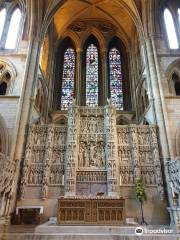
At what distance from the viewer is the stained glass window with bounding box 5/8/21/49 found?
16406 millimetres

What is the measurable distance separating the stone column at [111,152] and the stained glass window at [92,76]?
622 centimetres

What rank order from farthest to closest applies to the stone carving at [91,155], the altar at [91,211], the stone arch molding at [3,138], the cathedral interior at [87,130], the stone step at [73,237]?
the stone carving at [91,155] → the stone arch molding at [3,138] → the cathedral interior at [87,130] → the altar at [91,211] → the stone step at [73,237]

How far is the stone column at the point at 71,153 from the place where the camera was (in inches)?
458

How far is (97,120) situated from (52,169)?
14.1ft

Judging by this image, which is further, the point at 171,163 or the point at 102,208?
the point at 171,163

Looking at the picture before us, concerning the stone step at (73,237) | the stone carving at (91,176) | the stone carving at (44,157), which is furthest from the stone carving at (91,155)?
the stone step at (73,237)

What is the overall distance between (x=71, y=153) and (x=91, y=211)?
3.85 meters

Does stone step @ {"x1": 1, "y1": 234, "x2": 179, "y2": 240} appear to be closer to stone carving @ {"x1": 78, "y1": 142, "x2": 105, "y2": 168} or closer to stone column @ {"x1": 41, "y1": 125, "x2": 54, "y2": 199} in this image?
stone column @ {"x1": 41, "y1": 125, "x2": 54, "y2": 199}

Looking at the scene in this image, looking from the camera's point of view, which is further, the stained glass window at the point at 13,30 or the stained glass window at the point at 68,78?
the stained glass window at the point at 68,78

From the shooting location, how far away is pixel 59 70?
21266 millimetres

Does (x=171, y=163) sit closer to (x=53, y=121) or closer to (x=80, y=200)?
(x=80, y=200)

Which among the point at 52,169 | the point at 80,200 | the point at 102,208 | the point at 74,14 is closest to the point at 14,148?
the point at 52,169

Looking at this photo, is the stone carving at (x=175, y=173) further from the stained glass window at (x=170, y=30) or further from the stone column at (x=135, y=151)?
the stained glass window at (x=170, y=30)

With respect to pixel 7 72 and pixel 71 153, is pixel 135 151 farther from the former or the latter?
pixel 7 72
